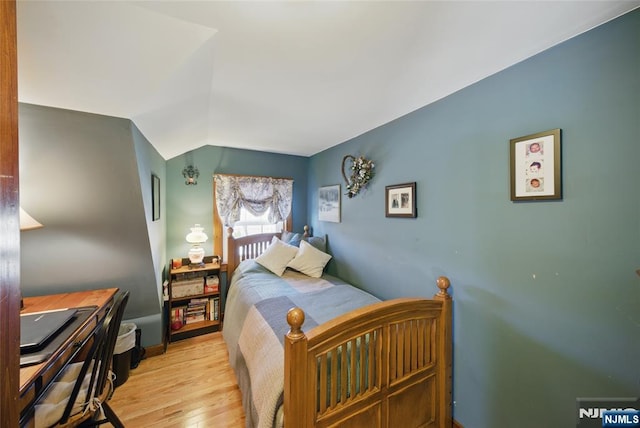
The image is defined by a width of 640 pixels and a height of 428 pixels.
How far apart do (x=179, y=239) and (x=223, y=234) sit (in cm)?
53

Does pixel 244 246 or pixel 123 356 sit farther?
pixel 244 246

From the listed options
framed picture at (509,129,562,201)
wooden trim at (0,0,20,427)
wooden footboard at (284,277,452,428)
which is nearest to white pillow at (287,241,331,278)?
wooden footboard at (284,277,452,428)

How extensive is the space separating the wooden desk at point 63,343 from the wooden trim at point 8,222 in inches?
27.7

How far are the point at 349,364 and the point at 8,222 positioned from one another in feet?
4.64

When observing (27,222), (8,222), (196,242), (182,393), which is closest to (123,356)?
(182,393)

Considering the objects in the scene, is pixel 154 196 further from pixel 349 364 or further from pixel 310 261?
pixel 349 364

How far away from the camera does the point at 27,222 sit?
1.40m

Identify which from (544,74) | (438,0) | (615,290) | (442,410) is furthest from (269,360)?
(544,74)

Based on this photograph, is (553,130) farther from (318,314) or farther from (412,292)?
(318,314)

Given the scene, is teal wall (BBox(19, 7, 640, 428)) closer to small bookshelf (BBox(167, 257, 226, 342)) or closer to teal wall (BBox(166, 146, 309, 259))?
small bookshelf (BBox(167, 257, 226, 342))

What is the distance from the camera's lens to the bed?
1.06 metres

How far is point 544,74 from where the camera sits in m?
1.19

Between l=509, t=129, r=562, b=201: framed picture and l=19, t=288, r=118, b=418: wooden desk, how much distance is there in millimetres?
2424

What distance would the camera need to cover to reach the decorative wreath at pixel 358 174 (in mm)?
2357
